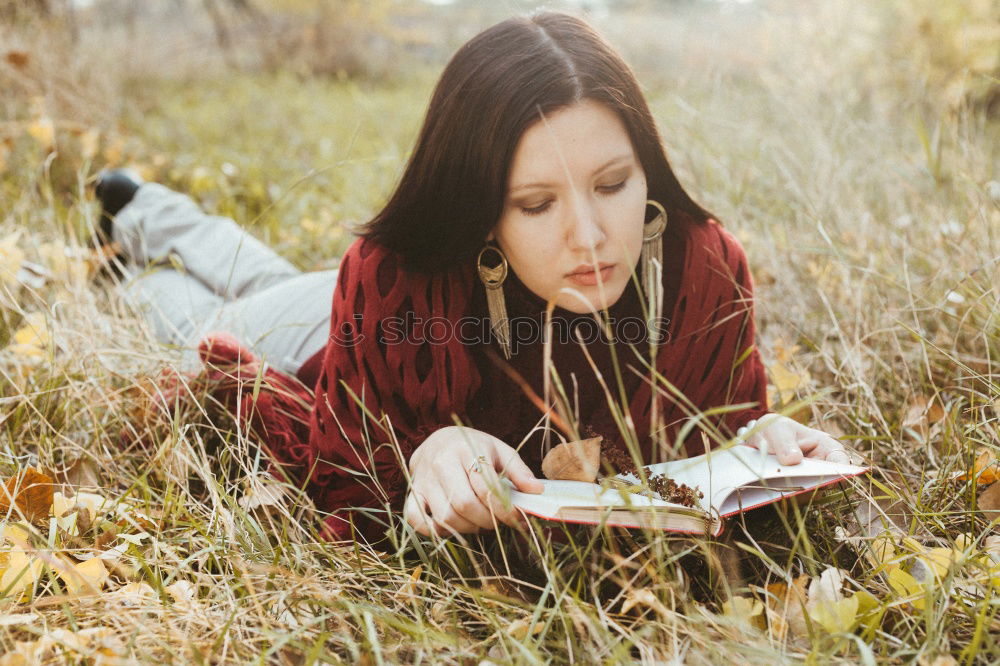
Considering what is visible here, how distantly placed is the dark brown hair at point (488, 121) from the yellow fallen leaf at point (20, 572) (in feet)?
2.80

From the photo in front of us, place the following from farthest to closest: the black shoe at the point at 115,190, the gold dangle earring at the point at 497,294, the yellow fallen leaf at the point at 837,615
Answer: the black shoe at the point at 115,190 → the gold dangle earring at the point at 497,294 → the yellow fallen leaf at the point at 837,615

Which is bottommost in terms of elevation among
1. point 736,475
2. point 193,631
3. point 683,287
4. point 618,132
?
point 193,631

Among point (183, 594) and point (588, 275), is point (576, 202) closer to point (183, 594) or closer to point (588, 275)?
point (588, 275)

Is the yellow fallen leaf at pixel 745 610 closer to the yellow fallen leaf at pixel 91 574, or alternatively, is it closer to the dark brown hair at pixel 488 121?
the dark brown hair at pixel 488 121

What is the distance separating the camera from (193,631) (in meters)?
1.14

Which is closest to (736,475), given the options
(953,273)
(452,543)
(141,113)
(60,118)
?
(452,543)

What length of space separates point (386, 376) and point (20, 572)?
71 cm

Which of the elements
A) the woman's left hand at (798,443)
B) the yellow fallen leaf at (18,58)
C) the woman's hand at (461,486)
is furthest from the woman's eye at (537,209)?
A: the yellow fallen leaf at (18,58)

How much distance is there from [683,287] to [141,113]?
4.74 m

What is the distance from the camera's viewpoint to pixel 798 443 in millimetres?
1399

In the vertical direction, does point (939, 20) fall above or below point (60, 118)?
above

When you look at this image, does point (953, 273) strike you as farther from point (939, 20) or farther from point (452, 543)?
point (939, 20)

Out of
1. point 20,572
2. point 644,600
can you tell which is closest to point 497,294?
point 644,600

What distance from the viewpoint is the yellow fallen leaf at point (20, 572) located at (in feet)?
3.89
